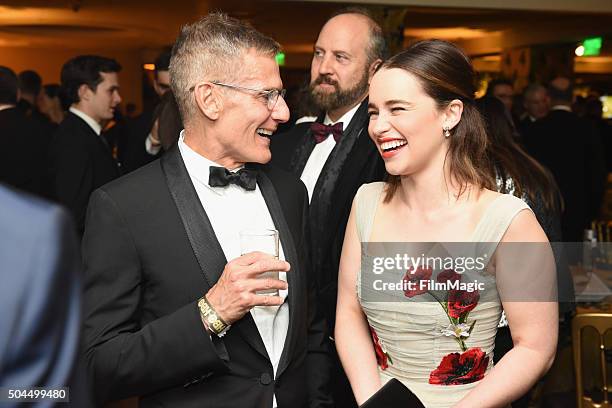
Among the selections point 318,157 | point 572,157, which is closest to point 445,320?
point 318,157

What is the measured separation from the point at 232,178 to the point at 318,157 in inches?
45.3

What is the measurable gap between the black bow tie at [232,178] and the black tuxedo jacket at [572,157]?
15.9 ft

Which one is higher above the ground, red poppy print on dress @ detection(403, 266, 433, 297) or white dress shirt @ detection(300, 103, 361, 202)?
white dress shirt @ detection(300, 103, 361, 202)

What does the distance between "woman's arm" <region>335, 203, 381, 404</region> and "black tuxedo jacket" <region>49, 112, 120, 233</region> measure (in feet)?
8.25

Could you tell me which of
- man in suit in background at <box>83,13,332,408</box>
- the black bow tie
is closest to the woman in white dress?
man in suit in background at <box>83,13,332,408</box>

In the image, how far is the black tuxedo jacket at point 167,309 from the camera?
5.72 feet

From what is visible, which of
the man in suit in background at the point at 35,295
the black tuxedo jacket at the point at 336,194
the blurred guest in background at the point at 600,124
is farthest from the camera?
the blurred guest in background at the point at 600,124

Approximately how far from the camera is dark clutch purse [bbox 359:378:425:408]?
5.34 feet

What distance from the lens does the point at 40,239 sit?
2.24 feet

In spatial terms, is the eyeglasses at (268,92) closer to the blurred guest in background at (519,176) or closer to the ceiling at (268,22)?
the blurred guest in background at (519,176)

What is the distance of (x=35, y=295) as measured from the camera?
668 mm

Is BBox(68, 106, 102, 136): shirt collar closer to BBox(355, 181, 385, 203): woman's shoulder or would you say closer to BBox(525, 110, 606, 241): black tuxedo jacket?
BBox(355, 181, 385, 203): woman's shoulder

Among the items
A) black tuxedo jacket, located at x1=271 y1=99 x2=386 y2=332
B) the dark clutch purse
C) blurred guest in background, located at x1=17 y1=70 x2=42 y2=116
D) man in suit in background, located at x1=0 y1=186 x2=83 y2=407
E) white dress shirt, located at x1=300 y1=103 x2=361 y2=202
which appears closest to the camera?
man in suit in background, located at x1=0 y1=186 x2=83 y2=407

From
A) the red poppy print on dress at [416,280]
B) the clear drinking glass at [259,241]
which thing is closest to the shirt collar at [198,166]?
the clear drinking glass at [259,241]
